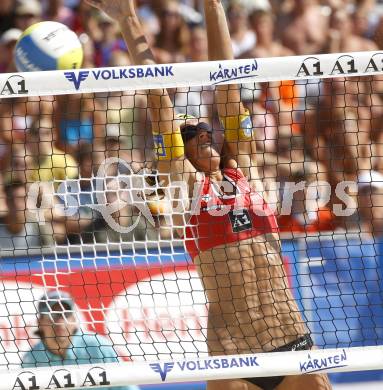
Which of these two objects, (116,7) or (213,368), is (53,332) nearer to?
(213,368)

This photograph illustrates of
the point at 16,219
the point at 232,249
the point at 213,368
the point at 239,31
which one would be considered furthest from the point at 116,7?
the point at 239,31

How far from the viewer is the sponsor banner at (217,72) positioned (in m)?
4.24

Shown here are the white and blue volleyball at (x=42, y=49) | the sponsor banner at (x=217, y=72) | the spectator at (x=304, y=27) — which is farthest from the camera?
the spectator at (x=304, y=27)

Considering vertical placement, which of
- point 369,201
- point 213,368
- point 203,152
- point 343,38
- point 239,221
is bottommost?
point 213,368

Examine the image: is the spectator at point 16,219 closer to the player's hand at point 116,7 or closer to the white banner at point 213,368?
the player's hand at point 116,7

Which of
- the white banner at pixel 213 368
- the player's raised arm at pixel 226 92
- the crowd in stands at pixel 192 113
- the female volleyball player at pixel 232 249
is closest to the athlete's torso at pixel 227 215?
the female volleyball player at pixel 232 249

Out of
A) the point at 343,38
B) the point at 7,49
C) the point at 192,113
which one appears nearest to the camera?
the point at 192,113

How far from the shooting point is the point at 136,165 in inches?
288

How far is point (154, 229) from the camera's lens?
6508 mm

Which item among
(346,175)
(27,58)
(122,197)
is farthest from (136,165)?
(27,58)

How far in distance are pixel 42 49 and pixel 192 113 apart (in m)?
2.86

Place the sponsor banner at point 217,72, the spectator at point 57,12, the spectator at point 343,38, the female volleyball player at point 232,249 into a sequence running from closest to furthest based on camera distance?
the sponsor banner at point 217,72 → the female volleyball player at point 232,249 → the spectator at point 57,12 → the spectator at point 343,38

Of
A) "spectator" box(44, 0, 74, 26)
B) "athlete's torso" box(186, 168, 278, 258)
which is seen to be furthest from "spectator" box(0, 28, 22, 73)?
"athlete's torso" box(186, 168, 278, 258)

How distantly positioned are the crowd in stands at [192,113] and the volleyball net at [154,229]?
0.02m
